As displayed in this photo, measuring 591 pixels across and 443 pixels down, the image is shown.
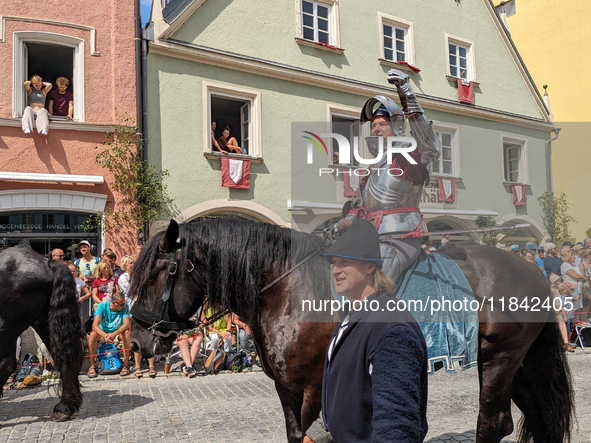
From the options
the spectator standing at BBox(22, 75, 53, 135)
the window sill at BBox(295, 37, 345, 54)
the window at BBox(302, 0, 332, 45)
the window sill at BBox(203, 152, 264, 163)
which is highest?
the window at BBox(302, 0, 332, 45)

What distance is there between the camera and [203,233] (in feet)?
11.5

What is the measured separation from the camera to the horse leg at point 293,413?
3.29 metres

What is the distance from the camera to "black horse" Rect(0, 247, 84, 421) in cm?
518

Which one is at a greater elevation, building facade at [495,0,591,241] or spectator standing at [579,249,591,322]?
building facade at [495,0,591,241]

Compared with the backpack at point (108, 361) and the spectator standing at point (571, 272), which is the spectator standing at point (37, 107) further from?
the spectator standing at point (571, 272)

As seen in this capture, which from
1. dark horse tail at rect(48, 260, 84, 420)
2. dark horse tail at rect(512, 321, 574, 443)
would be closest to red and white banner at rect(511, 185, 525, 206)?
dark horse tail at rect(512, 321, 574, 443)

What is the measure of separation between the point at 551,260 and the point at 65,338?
7840 mm

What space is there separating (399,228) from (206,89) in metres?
9.21

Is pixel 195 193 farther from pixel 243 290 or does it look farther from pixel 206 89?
pixel 243 290

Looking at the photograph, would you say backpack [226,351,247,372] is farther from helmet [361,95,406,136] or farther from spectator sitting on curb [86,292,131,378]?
helmet [361,95,406,136]

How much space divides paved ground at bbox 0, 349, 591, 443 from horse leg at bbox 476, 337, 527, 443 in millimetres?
1018

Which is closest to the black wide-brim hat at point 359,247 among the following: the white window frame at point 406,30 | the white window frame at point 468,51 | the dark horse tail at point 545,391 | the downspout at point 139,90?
the dark horse tail at point 545,391

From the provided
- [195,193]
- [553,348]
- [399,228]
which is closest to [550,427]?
[553,348]

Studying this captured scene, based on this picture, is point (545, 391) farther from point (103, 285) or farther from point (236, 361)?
point (103, 285)
